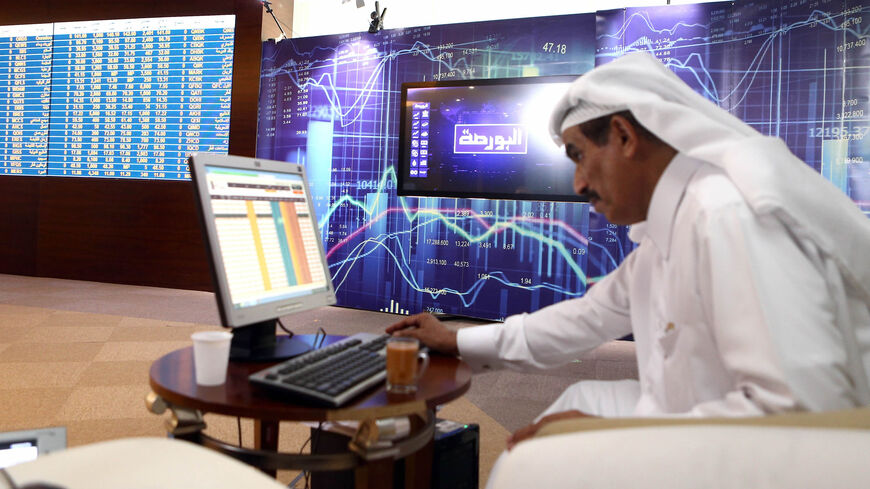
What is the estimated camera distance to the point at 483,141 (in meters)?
4.89

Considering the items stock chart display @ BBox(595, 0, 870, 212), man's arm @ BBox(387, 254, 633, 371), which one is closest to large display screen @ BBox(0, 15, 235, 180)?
stock chart display @ BBox(595, 0, 870, 212)

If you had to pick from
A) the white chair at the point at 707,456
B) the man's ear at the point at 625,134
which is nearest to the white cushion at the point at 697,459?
the white chair at the point at 707,456

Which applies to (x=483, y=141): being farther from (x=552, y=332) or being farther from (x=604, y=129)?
(x=604, y=129)

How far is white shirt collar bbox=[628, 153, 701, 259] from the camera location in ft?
3.89

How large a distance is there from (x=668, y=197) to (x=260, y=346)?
937 mm

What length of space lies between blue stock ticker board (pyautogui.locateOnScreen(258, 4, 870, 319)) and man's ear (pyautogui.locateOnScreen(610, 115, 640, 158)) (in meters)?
3.33

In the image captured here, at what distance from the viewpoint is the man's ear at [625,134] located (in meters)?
1.25

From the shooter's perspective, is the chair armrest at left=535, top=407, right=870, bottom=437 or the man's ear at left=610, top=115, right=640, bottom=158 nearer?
the chair armrest at left=535, top=407, right=870, bottom=437

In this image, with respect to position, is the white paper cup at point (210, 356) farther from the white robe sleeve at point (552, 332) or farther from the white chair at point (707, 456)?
the white chair at point (707, 456)

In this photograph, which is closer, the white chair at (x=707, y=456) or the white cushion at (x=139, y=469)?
the white chair at (x=707, y=456)

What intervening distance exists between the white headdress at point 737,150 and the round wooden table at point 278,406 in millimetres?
623

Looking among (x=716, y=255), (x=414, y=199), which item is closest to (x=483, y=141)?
(x=414, y=199)

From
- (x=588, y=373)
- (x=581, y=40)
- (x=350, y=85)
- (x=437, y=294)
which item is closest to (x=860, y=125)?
(x=581, y=40)

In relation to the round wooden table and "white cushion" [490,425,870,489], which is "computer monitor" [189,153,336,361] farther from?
"white cushion" [490,425,870,489]
